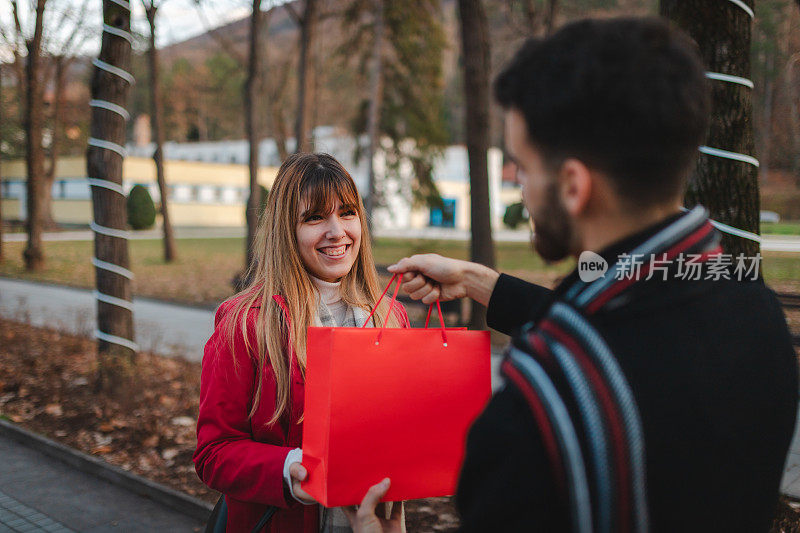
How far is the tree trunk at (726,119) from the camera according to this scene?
10.5 feet

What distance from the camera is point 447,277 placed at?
6.49ft

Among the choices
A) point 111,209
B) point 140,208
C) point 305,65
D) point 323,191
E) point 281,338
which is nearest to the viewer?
point 281,338

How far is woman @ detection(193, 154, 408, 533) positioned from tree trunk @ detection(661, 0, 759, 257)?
1849 mm

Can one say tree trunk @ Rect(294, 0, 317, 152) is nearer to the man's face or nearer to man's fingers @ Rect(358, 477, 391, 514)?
man's fingers @ Rect(358, 477, 391, 514)

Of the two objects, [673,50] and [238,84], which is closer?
[673,50]

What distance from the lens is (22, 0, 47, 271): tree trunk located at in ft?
54.6

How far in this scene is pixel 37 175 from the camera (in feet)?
58.2

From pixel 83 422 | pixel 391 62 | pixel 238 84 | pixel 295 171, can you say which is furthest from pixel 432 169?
pixel 238 84

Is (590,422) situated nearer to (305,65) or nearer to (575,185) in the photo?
(575,185)

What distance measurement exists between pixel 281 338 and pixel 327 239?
37 centimetres

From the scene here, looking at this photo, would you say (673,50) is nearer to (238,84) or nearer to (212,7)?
(212,7)

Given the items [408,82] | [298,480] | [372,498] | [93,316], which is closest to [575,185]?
[372,498]

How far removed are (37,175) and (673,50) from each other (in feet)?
64.4

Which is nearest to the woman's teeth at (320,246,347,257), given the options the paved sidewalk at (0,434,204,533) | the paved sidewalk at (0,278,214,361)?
the paved sidewalk at (0,434,204,533)
